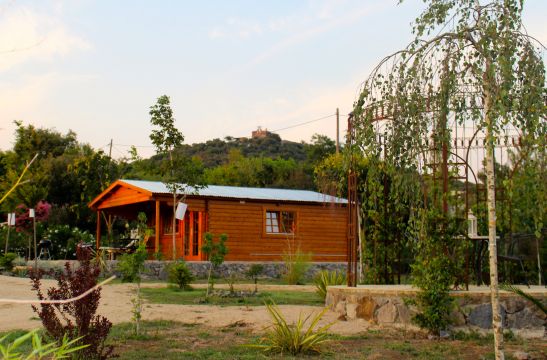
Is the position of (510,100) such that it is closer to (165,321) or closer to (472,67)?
(472,67)

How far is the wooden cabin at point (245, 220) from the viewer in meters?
20.3

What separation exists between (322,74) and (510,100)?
4216 millimetres

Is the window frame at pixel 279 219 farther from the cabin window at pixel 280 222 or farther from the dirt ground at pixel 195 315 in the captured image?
the dirt ground at pixel 195 315

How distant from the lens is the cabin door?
2052 cm

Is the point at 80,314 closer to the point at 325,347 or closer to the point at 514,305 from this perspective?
the point at 325,347

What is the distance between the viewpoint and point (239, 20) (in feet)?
27.3

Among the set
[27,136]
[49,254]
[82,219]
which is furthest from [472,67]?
[27,136]

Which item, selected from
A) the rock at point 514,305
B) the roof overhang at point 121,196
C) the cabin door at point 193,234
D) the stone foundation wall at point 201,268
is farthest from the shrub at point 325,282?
the cabin door at point 193,234

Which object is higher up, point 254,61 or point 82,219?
point 254,61

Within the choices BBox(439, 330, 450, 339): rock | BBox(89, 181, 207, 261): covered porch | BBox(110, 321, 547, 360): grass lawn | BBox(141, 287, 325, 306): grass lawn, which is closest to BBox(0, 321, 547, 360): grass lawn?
BBox(110, 321, 547, 360): grass lawn

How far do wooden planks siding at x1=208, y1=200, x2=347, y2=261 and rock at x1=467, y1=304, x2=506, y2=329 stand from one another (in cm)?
1223

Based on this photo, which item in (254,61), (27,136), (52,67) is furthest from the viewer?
(27,136)

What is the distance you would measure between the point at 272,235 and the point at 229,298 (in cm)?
940

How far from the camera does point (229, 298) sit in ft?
39.1
